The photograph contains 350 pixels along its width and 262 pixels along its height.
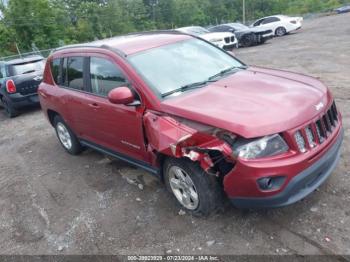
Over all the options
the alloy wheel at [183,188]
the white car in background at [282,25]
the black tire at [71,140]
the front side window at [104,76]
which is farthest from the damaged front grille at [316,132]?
the white car in background at [282,25]

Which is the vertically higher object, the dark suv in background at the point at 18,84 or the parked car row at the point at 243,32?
the dark suv in background at the point at 18,84

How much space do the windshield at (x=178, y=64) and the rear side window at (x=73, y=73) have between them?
1.11 m

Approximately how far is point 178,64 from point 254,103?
4.02 feet

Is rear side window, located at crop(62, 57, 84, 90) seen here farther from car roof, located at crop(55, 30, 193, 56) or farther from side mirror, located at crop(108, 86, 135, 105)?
side mirror, located at crop(108, 86, 135, 105)

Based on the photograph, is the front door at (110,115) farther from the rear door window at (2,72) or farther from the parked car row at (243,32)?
the parked car row at (243,32)

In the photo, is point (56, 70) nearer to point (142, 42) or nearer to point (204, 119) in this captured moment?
point (142, 42)

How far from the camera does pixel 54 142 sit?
6992 mm

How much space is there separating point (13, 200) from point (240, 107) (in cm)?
346

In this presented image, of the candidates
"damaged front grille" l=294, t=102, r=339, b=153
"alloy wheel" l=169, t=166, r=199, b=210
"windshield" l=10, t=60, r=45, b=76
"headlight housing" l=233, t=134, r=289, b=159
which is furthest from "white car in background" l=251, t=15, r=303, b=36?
"headlight housing" l=233, t=134, r=289, b=159

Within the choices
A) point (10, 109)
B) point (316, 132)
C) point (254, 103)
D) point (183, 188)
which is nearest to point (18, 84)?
point (10, 109)

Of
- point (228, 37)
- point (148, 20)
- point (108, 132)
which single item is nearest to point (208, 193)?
point (108, 132)

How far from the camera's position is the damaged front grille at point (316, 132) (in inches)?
120

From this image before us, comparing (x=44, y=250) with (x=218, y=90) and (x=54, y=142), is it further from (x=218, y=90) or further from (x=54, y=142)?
(x=54, y=142)

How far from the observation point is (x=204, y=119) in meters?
3.18
